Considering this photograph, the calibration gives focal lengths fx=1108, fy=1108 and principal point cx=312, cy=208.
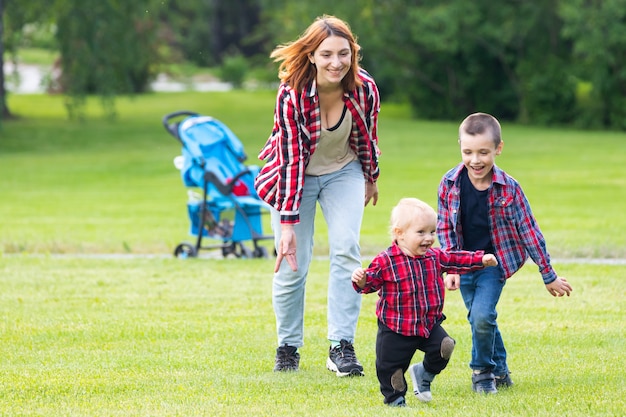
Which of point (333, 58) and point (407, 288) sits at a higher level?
point (333, 58)

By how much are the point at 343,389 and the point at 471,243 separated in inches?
38.4

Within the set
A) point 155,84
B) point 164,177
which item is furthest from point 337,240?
point 155,84

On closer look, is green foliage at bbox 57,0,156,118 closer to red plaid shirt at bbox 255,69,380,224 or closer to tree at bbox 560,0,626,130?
tree at bbox 560,0,626,130

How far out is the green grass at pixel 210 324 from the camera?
5.32 m

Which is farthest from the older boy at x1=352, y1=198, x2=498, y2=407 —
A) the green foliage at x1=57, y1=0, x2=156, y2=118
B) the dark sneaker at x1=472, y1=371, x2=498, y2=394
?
the green foliage at x1=57, y1=0, x2=156, y2=118

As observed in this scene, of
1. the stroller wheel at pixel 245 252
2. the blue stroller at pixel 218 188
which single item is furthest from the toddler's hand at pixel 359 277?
the stroller wheel at pixel 245 252

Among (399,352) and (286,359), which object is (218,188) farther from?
(399,352)

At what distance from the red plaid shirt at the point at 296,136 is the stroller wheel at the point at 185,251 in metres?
5.67

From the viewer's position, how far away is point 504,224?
5422 millimetres

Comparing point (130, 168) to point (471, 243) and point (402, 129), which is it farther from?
point (471, 243)

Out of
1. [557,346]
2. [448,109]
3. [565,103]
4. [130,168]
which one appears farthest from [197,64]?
[557,346]

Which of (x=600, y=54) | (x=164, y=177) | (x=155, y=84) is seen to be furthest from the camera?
(x=155, y=84)

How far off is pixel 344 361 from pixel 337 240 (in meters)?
0.64

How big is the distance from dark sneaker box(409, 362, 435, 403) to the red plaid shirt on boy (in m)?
0.62
